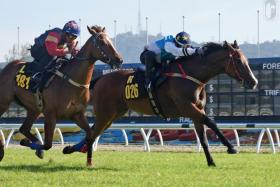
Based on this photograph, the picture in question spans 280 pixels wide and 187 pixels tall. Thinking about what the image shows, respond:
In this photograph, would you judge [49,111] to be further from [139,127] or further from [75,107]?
[139,127]

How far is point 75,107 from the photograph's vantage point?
10.2m

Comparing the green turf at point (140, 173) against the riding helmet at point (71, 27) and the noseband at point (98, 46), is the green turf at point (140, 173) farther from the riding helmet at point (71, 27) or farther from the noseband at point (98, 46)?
the riding helmet at point (71, 27)

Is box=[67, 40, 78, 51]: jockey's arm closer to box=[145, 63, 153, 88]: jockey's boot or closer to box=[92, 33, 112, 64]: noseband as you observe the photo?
box=[92, 33, 112, 64]: noseband

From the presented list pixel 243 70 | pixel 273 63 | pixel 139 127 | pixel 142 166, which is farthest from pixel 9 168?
pixel 273 63

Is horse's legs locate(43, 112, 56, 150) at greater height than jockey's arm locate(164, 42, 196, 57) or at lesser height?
lesser

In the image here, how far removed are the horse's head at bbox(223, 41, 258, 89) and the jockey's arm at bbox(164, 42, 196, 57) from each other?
0.63 meters

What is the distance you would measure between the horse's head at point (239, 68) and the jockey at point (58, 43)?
2.55 metres

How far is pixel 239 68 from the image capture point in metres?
10.2

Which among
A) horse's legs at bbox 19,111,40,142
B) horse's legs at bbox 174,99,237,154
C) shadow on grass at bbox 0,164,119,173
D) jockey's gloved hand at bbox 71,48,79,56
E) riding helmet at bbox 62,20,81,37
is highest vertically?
riding helmet at bbox 62,20,81,37

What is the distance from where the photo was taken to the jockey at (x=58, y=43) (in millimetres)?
10586

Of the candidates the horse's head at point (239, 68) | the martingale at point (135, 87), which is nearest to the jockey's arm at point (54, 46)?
the martingale at point (135, 87)

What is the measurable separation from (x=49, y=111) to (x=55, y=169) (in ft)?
3.34

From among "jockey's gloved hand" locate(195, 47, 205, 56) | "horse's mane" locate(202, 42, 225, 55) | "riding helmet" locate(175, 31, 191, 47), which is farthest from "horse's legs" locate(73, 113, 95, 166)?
"horse's mane" locate(202, 42, 225, 55)

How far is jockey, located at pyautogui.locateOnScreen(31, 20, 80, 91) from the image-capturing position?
10586 mm
